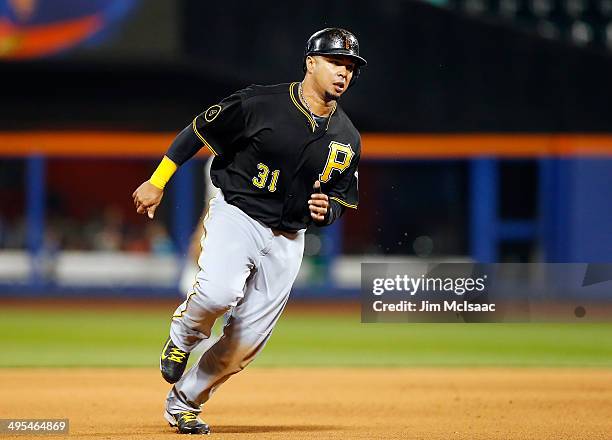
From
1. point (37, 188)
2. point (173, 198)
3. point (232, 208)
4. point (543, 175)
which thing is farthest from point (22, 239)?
point (232, 208)

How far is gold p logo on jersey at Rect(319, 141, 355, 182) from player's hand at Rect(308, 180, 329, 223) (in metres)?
0.17

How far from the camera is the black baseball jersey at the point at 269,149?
453cm

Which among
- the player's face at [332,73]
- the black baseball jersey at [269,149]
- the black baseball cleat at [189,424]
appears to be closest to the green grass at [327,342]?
the black baseball cleat at [189,424]

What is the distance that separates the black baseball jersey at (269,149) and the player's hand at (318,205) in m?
0.15

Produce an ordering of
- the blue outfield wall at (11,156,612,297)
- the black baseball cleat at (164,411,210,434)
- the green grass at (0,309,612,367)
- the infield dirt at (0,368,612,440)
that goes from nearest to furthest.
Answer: the black baseball cleat at (164,411,210,434), the infield dirt at (0,368,612,440), the green grass at (0,309,612,367), the blue outfield wall at (11,156,612,297)

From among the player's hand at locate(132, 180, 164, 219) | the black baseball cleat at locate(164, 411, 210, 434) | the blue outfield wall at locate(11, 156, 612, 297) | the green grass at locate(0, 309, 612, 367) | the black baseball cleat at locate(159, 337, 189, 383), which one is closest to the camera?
the player's hand at locate(132, 180, 164, 219)

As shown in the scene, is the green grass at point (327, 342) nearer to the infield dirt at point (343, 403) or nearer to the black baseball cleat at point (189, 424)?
the infield dirt at point (343, 403)

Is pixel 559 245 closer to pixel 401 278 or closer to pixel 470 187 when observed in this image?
pixel 470 187

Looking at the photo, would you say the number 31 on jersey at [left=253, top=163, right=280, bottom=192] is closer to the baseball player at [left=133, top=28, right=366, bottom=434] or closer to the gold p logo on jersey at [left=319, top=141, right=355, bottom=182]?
the baseball player at [left=133, top=28, right=366, bottom=434]

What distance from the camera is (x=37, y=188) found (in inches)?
607

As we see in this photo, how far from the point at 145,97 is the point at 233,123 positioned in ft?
40.5

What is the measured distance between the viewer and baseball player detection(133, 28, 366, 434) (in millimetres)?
4496

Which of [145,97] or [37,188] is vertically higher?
[145,97]

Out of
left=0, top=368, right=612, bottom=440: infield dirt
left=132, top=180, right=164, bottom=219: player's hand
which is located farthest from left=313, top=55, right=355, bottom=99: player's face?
left=0, top=368, right=612, bottom=440: infield dirt
